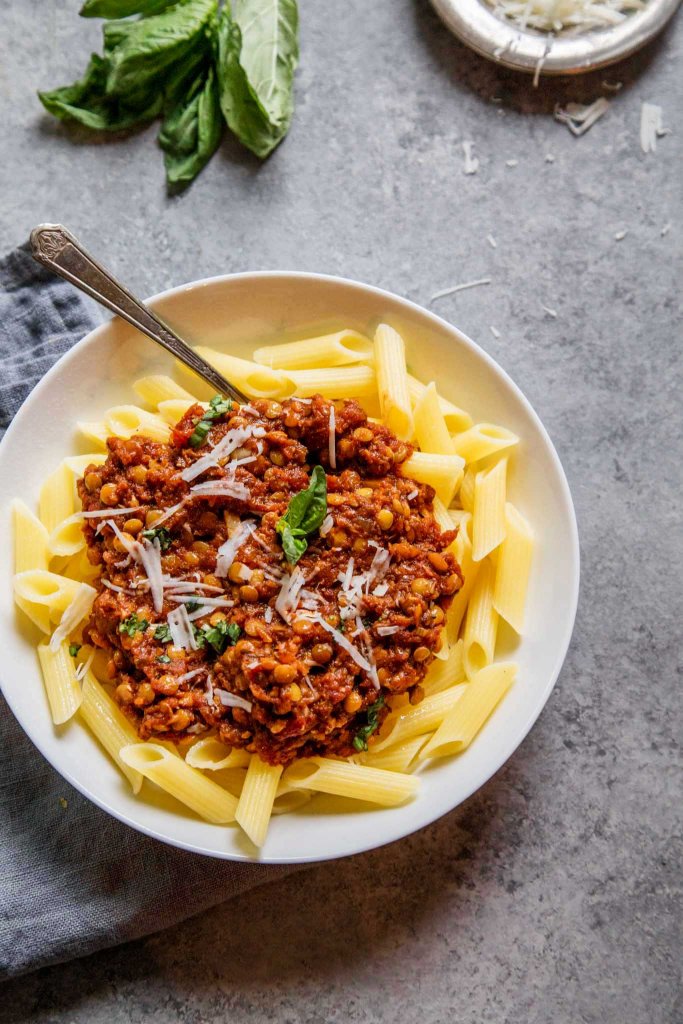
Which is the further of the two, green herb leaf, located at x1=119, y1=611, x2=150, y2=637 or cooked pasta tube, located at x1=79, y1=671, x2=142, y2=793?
cooked pasta tube, located at x1=79, y1=671, x2=142, y2=793

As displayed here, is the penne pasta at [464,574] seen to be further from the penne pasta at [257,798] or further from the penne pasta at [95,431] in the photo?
the penne pasta at [95,431]

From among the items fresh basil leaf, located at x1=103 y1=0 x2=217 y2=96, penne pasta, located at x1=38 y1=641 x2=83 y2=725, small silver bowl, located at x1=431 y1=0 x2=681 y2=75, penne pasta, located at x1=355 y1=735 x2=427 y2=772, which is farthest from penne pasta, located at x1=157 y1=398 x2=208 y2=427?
small silver bowl, located at x1=431 y1=0 x2=681 y2=75

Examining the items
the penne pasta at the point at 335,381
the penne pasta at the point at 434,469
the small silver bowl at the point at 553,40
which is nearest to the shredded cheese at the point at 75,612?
the penne pasta at the point at 335,381

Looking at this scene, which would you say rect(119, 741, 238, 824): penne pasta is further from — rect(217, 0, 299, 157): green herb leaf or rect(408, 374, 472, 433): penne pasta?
rect(217, 0, 299, 157): green herb leaf

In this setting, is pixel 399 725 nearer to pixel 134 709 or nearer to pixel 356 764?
pixel 356 764

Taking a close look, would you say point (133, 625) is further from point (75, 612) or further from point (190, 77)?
point (190, 77)

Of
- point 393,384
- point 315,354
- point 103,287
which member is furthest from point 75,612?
point 393,384
